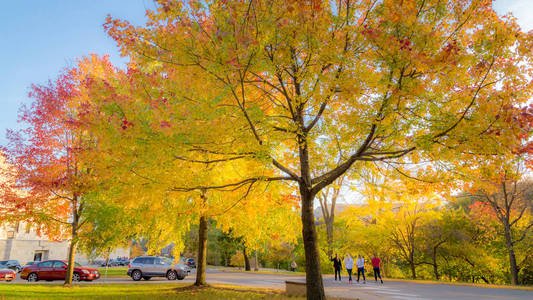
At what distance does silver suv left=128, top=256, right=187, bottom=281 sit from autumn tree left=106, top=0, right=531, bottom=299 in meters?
18.4

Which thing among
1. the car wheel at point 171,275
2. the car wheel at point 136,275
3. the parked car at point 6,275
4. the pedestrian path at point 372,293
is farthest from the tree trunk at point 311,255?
the parked car at point 6,275

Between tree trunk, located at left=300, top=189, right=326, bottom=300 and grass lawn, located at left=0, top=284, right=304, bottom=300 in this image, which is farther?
grass lawn, located at left=0, top=284, right=304, bottom=300

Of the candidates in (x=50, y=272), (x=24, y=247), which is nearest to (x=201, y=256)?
(x=50, y=272)

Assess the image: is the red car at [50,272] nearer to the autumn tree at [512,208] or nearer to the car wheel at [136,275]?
the car wheel at [136,275]

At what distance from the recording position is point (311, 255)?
8492 millimetres

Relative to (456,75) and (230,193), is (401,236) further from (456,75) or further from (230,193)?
(456,75)

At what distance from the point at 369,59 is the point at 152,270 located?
21867 mm

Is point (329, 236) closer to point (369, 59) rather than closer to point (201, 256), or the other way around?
point (201, 256)

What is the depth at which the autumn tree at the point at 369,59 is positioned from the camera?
5.80 meters

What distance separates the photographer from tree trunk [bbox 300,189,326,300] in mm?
8297

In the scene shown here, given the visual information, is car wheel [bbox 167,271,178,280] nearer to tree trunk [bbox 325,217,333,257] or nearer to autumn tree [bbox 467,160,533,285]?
tree trunk [bbox 325,217,333,257]

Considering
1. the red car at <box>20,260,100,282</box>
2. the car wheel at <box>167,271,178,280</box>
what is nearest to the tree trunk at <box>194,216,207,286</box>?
the car wheel at <box>167,271,178,280</box>

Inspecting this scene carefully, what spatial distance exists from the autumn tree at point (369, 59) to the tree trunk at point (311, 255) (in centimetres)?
238

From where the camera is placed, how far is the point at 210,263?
178ft
